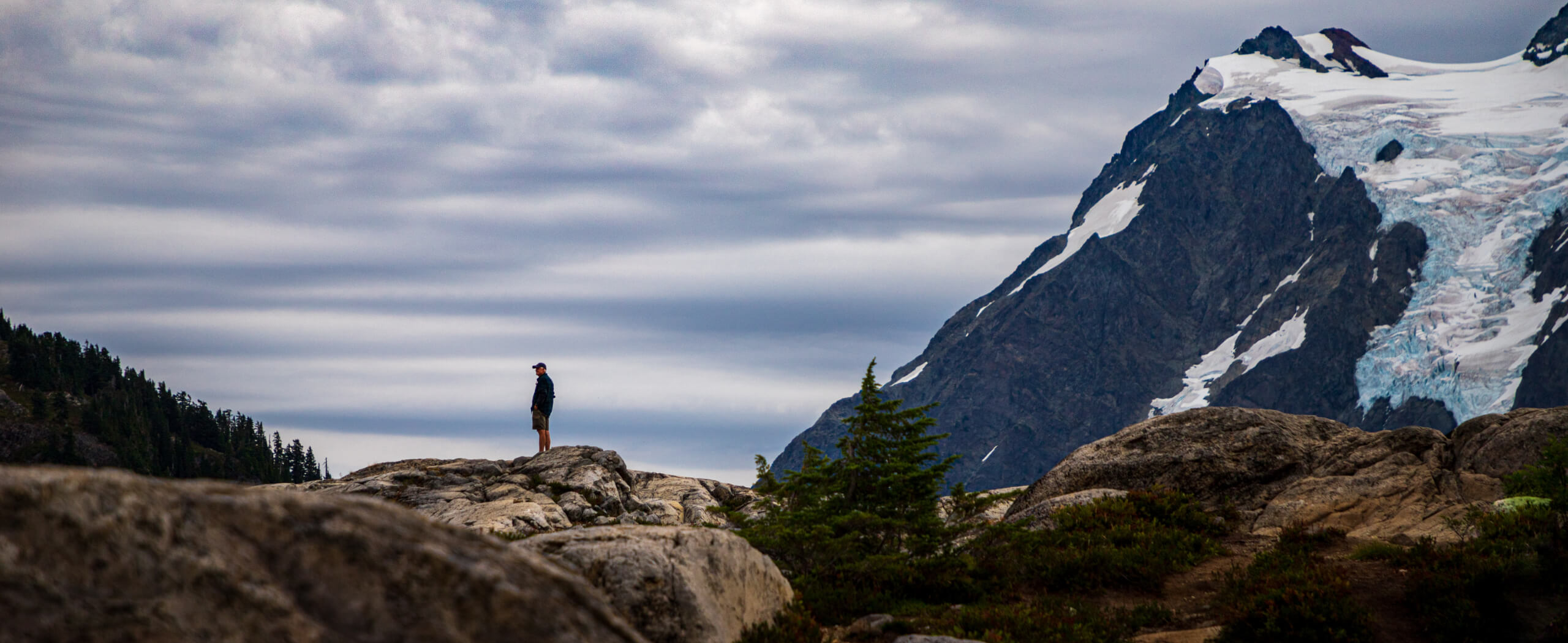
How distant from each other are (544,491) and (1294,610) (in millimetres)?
24581

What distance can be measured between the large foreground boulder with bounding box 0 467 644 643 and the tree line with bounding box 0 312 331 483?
581 ft

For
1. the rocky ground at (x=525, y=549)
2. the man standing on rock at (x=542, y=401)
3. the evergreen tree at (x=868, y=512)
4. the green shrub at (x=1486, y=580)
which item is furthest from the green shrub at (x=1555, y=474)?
the man standing on rock at (x=542, y=401)

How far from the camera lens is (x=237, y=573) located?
4.95 m

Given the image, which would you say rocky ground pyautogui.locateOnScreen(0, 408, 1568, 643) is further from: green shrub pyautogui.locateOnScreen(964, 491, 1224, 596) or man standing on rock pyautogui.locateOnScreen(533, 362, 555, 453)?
man standing on rock pyautogui.locateOnScreen(533, 362, 555, 453)

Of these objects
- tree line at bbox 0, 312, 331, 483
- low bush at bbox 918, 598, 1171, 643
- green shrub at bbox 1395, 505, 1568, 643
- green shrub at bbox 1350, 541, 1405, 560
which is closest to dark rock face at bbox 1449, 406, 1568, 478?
green shrub at bbox 1395, 505, 1568, 643

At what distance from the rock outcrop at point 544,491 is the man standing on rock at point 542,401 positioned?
130 cm

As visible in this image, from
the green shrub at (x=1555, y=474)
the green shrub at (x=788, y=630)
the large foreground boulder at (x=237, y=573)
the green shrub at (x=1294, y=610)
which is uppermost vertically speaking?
the large foreground boulder at (x=237, y=573)

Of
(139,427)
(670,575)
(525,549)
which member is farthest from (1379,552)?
(139,427)

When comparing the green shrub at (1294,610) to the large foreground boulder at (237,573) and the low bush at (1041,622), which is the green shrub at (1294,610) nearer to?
the low bush at (1041,622)

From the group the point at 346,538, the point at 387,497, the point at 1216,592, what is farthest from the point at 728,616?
the point at 387,497

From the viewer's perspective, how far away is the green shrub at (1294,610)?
43.1ft

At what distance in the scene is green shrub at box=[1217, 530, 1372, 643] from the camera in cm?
1315

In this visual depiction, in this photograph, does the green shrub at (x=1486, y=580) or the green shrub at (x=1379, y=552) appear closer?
the green shrub at (x=1486, y=580)

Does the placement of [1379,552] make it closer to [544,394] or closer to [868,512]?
[868,512]
